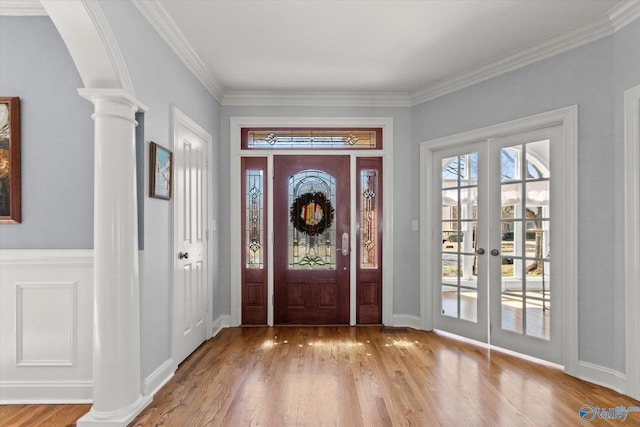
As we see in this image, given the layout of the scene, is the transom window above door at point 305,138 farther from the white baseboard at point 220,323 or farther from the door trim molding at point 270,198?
the white baseboard at point 220,323

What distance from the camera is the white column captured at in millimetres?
2289

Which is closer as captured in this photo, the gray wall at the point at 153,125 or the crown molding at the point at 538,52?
the gray wall at the point at 153,125

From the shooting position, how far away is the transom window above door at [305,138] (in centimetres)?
464

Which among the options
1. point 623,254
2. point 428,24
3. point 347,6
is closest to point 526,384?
point 623,254

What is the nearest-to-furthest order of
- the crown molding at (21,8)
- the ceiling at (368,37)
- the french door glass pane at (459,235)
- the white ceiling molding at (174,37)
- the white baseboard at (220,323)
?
the crown molding at (21,8)
the white ceiling molding at (174,37)
the ceiling at (368,37)
the french door glass pane at (459,235)
the white baseboard at (220,323)

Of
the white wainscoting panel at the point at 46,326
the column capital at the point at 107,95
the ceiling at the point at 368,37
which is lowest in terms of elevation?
the white wainscoting panel at the point at 46,326

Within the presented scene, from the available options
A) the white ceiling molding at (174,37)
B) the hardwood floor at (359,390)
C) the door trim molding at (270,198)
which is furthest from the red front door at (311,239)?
the white ceiling molding at (174,37)

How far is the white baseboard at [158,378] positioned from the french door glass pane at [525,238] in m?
3.06

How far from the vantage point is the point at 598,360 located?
2.98 m

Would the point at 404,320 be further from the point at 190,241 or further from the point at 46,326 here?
the point at 46,326

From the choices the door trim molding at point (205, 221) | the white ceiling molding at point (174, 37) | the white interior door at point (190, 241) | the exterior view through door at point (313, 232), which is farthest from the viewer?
the exterior view through door at point (313, 232)

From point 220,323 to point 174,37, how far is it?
3.06 meters

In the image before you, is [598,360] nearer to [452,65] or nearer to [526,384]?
[526,384]

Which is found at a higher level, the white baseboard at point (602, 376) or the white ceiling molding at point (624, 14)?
the white ceiling molding at point (624, 14)
